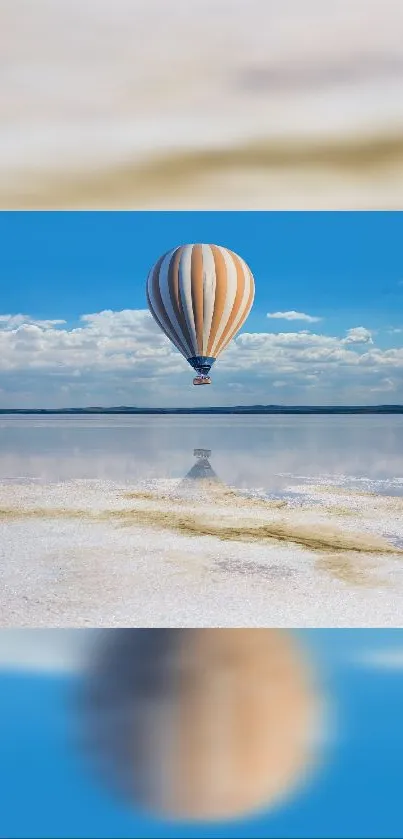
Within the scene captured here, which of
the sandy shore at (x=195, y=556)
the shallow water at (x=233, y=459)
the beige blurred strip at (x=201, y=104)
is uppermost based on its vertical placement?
the beige blurred strip at (x=201, y=104)

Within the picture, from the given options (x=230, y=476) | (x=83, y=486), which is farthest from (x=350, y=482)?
(x=83, y=486)

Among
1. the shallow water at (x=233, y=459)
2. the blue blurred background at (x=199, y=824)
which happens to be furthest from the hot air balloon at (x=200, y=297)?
the blue blurred background at (x=199, y=824)

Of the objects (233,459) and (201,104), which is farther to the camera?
(233,459)

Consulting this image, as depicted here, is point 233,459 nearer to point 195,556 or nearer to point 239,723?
point 195,556

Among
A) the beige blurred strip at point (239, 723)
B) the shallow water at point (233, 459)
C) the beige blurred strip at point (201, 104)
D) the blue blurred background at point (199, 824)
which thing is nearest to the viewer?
the blue blurred background at point (199, 824)

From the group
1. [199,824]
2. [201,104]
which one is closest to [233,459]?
[201,104]

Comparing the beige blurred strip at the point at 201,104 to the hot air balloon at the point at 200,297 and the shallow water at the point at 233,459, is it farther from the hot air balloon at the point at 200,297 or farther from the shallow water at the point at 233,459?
the shallow water at the point at 233,459

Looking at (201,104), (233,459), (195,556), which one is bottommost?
(195,556)
